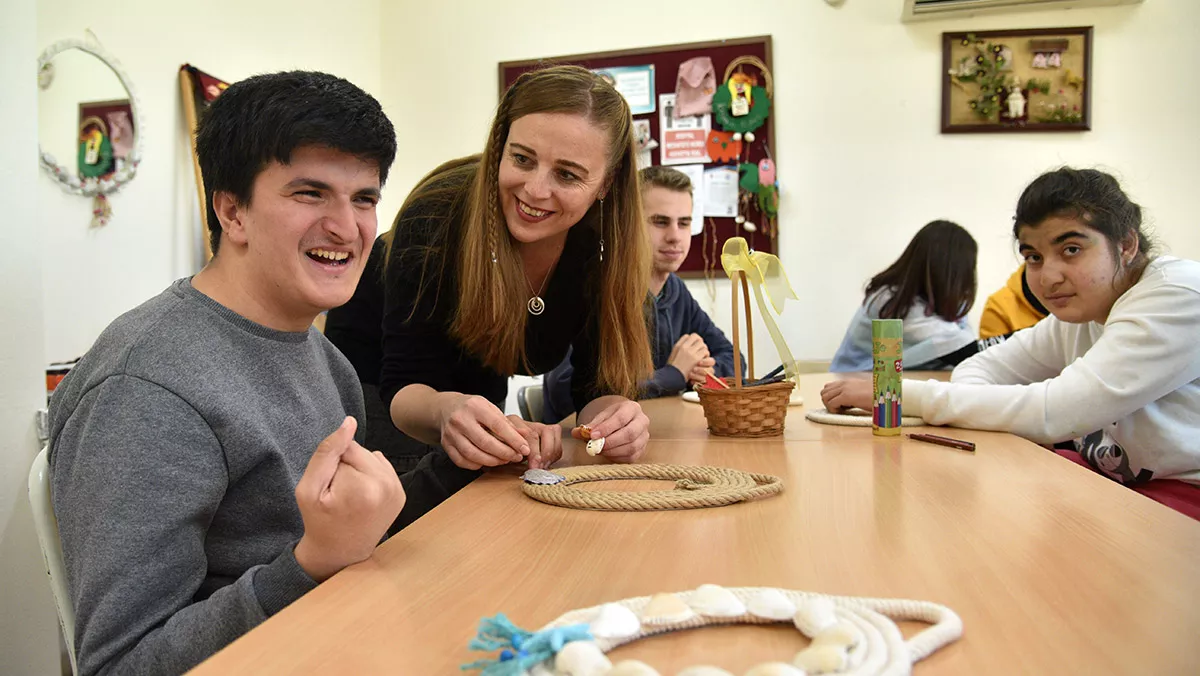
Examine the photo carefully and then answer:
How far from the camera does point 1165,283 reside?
1.58m

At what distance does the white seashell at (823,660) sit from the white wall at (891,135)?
3547 millimetres

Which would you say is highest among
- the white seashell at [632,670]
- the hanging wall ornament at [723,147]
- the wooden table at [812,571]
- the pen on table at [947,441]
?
the hanging wall ornament at [723,147]

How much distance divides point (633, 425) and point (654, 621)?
71 cm

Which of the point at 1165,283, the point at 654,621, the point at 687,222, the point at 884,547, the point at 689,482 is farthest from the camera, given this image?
the point at 687,222

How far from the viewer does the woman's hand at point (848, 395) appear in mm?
1777

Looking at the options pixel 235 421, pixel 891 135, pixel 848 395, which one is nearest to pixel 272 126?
pixel 235 421

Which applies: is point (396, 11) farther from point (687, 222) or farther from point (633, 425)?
point (633, 425)

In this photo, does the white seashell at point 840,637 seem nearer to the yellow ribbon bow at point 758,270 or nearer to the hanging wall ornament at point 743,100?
the yellow ribbon bow at point 758,270

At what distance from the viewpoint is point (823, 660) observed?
1.76 ft

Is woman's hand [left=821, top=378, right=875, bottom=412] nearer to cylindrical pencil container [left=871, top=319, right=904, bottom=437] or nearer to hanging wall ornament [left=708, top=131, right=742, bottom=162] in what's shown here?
cylindrical pencil container [left=871, top=319, right=904, bottom=437]

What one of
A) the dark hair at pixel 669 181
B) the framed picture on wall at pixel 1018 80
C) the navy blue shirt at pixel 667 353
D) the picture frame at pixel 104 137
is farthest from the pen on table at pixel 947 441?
the framed picture on wall at pixel 1018 80

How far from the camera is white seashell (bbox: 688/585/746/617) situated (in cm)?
63

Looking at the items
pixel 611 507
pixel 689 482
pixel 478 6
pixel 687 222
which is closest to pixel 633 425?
pixel 689 482

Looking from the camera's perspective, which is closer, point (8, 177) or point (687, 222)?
point (8, 177)
